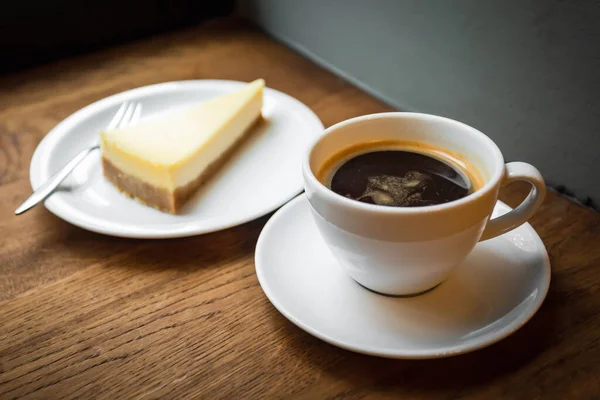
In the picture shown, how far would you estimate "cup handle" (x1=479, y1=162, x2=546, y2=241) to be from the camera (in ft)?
1.68

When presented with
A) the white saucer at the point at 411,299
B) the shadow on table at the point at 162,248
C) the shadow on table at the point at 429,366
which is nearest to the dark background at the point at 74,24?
the shadow on table at the point at 162,248

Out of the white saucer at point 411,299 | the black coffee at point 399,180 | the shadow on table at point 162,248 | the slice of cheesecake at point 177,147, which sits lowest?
the shadow on table at point 162,248

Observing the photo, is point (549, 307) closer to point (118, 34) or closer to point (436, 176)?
point (436, 176)

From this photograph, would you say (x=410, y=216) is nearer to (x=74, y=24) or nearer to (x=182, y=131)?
(x=182, y=131)

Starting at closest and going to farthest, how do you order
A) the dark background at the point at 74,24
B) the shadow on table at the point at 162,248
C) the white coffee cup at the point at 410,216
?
the white coffee cup at the point at 410,216
the shadow on table at the point at 162,248
the dark background at the point at 74,24

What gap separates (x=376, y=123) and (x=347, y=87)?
44 centimetres

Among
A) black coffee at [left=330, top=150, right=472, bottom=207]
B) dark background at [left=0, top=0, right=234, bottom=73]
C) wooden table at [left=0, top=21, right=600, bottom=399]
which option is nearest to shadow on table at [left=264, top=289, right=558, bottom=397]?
wooden table at [left=0, top=21, right=600, bottom=399]

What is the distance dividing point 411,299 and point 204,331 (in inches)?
7.8

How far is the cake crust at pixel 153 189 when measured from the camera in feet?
2.39

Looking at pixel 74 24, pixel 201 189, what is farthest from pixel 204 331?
pixel 74 24

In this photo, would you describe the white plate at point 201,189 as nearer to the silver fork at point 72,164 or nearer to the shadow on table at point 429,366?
the silver fork at point 72,164

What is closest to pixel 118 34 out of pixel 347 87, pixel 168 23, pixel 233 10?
pixel 168 23

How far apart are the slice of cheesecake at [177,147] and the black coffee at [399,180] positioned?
26 centimetres

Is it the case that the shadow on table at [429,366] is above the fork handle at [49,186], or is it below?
above
